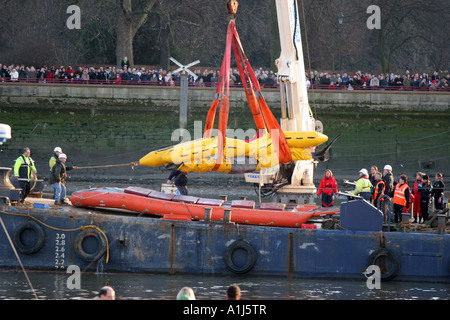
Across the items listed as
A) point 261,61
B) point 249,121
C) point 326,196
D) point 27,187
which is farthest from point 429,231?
point 261,61

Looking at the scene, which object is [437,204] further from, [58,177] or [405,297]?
[58,177]

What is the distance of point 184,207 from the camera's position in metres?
19.3

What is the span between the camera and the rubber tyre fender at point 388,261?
61.0ft

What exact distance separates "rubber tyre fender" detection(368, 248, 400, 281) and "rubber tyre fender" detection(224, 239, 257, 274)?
8.60ft

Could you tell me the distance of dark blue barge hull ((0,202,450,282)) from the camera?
734 inches

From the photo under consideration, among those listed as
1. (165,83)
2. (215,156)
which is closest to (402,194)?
(215,156)

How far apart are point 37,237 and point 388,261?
790 centimetres

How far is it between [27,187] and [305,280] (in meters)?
7.11

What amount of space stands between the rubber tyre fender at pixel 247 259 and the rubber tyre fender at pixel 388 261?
2621mm

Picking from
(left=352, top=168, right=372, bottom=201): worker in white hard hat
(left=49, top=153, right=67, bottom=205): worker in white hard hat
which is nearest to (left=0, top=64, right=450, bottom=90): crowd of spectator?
(left=352, top=168, right=372, bottom=201): worker in white hard hat

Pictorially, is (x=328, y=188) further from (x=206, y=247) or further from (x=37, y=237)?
(x=37, y=237)

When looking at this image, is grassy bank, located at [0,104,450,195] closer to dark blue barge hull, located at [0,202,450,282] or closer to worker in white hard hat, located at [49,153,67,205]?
worker in white hard hat, located at [49,153,67,205]

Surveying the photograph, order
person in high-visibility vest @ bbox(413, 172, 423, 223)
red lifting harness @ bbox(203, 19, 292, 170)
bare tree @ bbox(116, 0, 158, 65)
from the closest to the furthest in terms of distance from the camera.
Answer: red lifting harness @ bbox(203, 19, 292, 170), person in high-visibility vest @ bbox(413, 172, 423, 223), bare tree @ bbox(116, 0, 158, 65)

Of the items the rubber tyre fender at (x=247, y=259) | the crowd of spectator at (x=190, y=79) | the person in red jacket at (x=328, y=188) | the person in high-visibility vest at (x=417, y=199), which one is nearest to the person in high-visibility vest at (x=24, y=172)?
the rubber tyre fender at (x=247, y=259)
